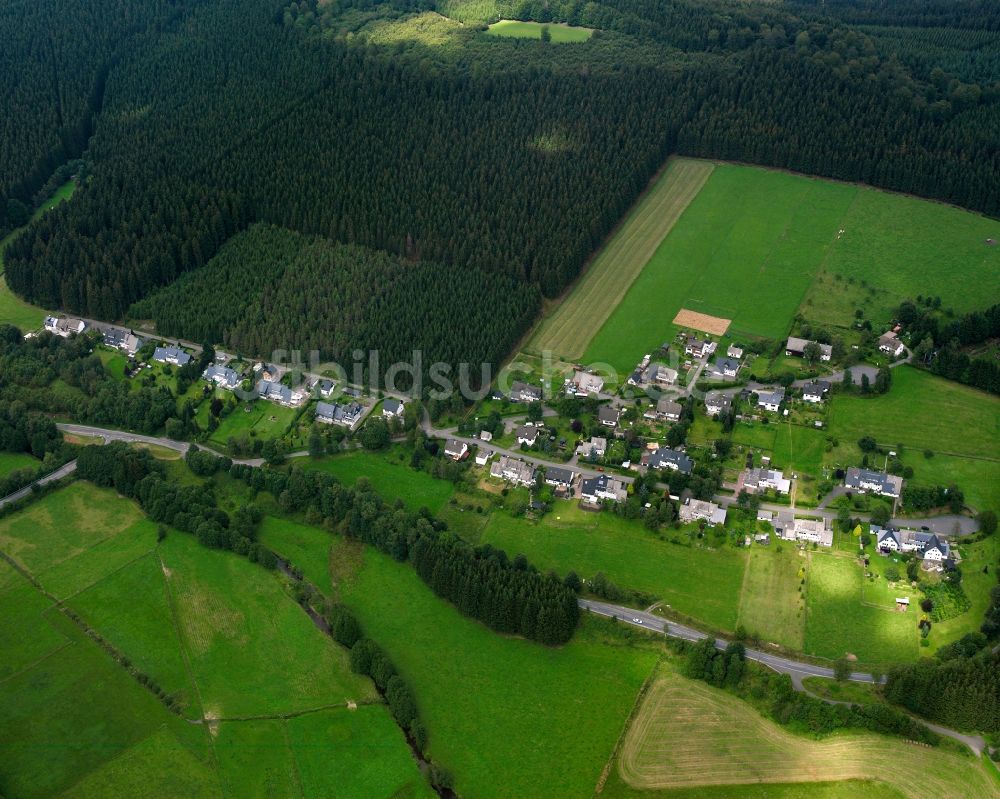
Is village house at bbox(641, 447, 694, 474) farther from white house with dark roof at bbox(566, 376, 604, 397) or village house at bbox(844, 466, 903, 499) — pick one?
village house at bbox(844, 466, 903, 499)

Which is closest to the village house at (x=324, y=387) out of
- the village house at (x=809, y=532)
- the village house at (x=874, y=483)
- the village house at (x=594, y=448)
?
the village house at (x=594, y=448)

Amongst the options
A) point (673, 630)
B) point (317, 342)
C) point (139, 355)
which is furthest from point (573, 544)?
point (139, 355)

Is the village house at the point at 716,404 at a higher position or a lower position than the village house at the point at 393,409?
higher

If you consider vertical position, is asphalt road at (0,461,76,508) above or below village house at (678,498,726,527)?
below

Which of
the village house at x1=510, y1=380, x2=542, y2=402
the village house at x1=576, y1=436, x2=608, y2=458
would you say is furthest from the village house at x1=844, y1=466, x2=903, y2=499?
the village house at x1=510, y1=380, x2=542, y2=402

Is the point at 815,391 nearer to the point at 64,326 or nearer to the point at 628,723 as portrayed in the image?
the point at 628,723

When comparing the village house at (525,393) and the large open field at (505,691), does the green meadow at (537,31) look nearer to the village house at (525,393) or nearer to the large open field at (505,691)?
the village house at (525,393)
